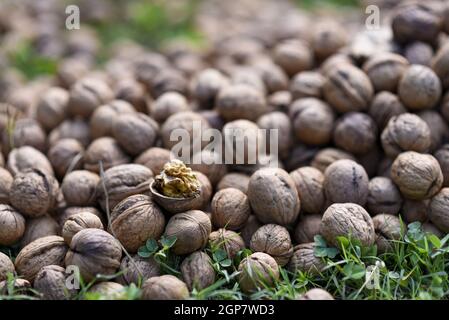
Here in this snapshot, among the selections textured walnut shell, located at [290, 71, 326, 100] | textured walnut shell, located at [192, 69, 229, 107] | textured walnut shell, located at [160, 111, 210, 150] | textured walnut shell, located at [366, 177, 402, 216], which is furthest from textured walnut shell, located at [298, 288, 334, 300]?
textured walnut shell, located at [192, 69, 229, 107]

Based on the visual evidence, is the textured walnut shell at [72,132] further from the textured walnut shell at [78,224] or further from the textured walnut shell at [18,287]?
the textured walnut shell at [18,287]

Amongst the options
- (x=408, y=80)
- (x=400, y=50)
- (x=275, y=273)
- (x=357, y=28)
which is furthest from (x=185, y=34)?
(x=275, y=273)

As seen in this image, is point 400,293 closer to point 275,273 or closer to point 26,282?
point 275,273

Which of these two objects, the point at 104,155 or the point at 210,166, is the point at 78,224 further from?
the point at 210,166

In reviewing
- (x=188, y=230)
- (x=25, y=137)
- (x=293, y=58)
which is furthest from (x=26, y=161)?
(x=293, y=58)

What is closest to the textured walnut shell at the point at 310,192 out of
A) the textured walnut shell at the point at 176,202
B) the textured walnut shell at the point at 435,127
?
the textured walnut shell at the point at 176,202
